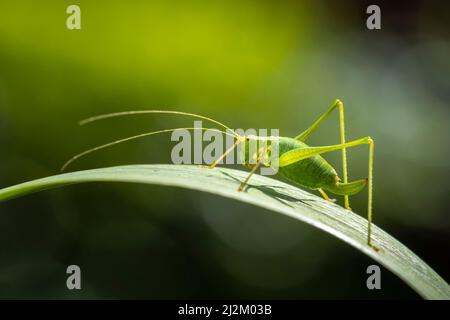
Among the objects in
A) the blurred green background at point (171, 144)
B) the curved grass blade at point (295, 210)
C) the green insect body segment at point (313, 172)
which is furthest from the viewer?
the blurred green background at point (171, 144)

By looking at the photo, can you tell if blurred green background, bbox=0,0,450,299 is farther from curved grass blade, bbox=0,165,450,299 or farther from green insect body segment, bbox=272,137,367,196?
curved grass blade, bbox=0,165,450,299

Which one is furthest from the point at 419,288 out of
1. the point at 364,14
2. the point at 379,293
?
the point at 364,14

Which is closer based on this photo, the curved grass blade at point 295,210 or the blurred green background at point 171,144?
the curved grass blade at point 295,210

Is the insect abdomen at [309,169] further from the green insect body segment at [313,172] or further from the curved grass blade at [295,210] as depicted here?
the curved grass blade at [295,210]

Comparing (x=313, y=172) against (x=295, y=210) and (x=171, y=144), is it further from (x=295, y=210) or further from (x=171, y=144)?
(x=171, y=144)

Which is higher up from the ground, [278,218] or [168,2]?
[168,2]

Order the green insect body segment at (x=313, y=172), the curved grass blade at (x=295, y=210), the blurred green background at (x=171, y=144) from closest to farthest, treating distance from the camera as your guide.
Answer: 1. the curved grass blade at (x=295, y=210)
2. the green insect body segment at (x=313, y=172)
3. the blurred green background at (x=171, y=144)

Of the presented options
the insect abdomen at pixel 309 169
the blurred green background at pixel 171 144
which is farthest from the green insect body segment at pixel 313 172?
the blurred green background at pixel 171 144

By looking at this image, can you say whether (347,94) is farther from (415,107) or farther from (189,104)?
(189,104)
